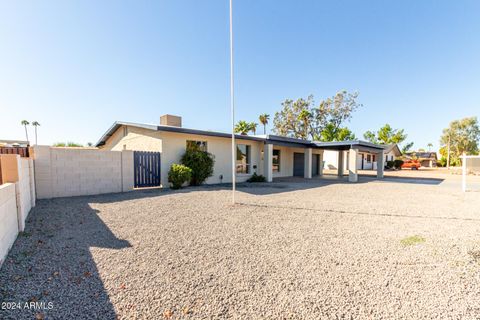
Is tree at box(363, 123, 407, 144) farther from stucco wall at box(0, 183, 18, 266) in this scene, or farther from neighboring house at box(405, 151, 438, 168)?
stucco wall at box(0, 183, 18, 266)

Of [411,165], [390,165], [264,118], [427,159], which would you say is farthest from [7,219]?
[427,159]

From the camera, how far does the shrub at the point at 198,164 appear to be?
11.5m

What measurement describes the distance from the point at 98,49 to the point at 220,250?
13.0 meters

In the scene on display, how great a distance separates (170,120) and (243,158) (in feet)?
18.5

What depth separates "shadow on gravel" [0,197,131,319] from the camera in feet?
7.20

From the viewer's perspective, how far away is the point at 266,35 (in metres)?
15.2

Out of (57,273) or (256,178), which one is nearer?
(57,273)

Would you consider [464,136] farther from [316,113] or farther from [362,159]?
[316,113]

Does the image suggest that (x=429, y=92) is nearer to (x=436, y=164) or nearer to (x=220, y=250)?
(x=220, y=250)

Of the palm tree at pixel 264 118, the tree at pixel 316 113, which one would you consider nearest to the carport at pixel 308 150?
the tree at pixel 316 113

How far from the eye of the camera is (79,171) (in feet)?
28.9

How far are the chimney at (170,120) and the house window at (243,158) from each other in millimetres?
4396

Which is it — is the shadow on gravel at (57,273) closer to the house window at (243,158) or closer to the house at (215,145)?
the house at (215,145)

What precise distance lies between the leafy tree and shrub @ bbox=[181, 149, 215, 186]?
26.5 metres
